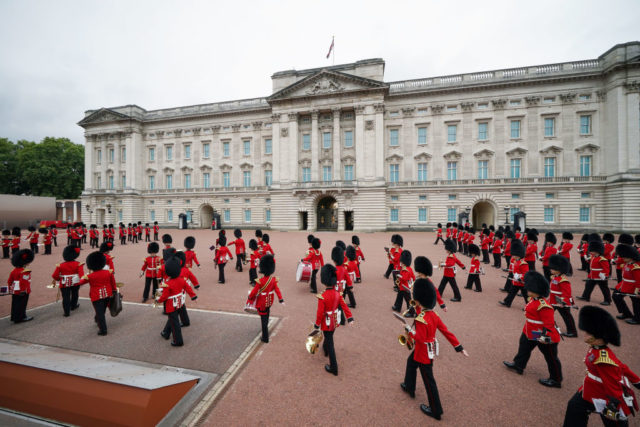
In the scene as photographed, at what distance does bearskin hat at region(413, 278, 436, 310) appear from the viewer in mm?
3891

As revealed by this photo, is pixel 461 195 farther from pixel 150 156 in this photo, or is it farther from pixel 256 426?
pixel 150 156

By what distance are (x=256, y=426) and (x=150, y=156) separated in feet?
160

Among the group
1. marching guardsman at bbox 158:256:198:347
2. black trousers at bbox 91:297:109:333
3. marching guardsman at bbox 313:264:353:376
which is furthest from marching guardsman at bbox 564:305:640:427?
black trousers at bbox 91:297:109:333

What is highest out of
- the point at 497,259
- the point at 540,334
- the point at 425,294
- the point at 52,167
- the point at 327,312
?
the point at 52,167

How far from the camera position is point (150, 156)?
42.1 metres

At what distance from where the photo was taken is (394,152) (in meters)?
33.6

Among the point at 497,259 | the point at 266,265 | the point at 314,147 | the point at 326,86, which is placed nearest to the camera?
the point at 266,265

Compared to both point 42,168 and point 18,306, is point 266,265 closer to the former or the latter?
point 18,306

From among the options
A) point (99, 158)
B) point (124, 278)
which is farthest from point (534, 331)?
point (99, 158)

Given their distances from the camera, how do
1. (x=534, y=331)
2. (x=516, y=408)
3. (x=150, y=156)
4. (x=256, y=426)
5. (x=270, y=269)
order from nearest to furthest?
(x=256, y=426), (x=516, y=408), (x=534, y=331), (x=270, y=269), (x=150, y=156)

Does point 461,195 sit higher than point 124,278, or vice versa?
point 461,195

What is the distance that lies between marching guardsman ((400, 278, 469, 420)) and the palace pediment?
32692 millimetres

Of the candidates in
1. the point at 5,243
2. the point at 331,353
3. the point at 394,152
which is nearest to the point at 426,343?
the point at 331,353

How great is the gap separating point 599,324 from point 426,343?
6.64ft
